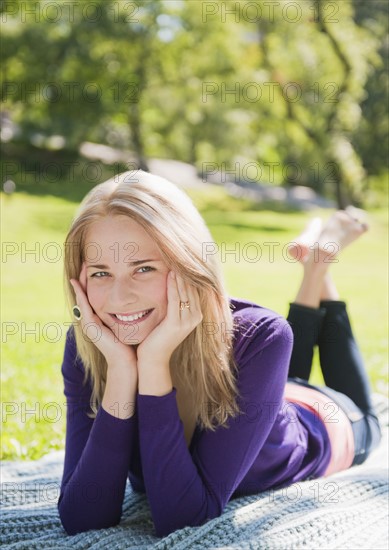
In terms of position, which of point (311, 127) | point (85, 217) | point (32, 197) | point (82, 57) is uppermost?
point (85, 217)

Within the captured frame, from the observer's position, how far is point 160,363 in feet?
5.79

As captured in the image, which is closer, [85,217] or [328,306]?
[85,217]

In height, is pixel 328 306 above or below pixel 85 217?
below

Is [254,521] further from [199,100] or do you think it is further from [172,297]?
[199,100]

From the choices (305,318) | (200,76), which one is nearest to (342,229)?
(305,318)


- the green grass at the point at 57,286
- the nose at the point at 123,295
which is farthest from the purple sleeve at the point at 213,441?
the green grass at the point at 57,286

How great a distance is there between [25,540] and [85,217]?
0.84 metres

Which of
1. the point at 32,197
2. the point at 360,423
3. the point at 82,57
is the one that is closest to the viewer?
the point at 360,423

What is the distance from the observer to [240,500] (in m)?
1.99

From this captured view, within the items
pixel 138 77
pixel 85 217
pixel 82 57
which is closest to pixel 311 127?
pixel 138 77

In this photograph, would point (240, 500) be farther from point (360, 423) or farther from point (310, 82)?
point (310, 82)

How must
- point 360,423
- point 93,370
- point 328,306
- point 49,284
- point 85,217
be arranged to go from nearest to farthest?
point 85,217, point 93,370, point 360,423, point 328,306, point 49,284

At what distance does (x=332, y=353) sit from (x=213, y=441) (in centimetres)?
110

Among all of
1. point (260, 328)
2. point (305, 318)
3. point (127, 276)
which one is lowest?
point (305, 318)
